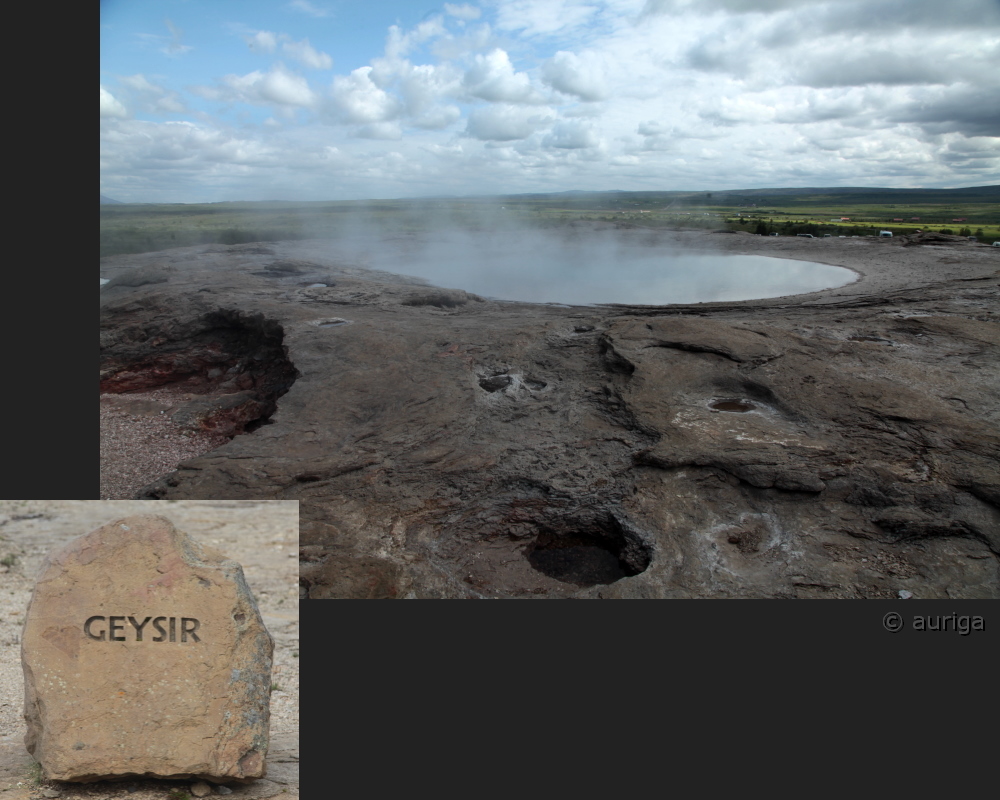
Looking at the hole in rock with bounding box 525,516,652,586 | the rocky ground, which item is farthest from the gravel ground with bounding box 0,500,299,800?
the hole in rock with bounding box 525,516,652,586

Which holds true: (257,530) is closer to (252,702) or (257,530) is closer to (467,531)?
(467,531)

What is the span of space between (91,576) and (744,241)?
25.9 m

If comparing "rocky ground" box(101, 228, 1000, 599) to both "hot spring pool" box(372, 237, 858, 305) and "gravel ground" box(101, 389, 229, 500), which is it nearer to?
"gravel ground" box(101, 389, 229, 500)

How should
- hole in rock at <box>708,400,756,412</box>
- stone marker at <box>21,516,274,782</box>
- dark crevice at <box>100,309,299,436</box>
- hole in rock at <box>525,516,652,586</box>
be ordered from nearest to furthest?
stone marker at <box>21,516,274,782</box> → hole in rock at <box>525,516,652,586</box> → hole in rock at <box>708,400,756,412</box> → dark crevice at <box>100,309,299,436</box>

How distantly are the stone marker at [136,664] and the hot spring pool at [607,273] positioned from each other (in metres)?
10.5

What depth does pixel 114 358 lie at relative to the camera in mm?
10562

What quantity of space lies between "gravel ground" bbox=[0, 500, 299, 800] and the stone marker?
7.0 inches

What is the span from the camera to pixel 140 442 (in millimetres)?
8266

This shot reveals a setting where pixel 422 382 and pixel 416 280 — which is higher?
pixel 416 280

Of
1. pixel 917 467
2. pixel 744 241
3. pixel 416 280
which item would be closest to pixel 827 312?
pixel 917 467

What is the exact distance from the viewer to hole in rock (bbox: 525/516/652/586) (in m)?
5.20

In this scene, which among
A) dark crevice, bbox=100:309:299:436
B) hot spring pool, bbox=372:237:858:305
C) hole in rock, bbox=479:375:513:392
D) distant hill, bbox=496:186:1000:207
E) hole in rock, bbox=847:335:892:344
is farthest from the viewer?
distant hill, bbox=496:186:1000:207

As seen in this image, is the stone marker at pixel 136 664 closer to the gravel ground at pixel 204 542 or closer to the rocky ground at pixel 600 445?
the gravel ground at pixel 204 542

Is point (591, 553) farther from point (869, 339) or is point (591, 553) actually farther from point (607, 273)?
point (607, 273)
